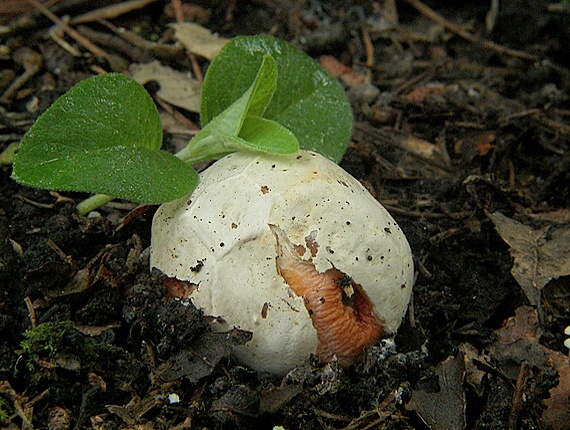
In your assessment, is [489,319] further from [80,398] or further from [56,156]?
A: [56,156]

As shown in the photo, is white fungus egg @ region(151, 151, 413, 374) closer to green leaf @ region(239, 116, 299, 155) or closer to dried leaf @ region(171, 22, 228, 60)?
green leaf @ region(239, 116, 299, 155)

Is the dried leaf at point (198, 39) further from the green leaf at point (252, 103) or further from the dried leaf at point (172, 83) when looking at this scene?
the green leaf at point (252, 103)

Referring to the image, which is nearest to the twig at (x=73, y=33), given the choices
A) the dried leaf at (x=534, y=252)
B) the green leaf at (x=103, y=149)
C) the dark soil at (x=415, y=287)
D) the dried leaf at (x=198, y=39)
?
the dark soil at (x=415, y=287)

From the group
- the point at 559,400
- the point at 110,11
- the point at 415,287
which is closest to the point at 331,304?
the point at 415,287

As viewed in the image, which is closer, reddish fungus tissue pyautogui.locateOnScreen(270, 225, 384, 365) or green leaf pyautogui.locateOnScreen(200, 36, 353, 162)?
reddish fungus tissue pyautogui.locateOnScreen(270, 225, 384, 365)

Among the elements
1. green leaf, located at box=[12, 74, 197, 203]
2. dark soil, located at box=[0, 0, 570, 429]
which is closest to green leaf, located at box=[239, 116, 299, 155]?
green leaf, located at box=[12, 74, 197, 203]

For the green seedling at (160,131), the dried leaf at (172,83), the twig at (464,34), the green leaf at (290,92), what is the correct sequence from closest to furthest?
the green seedling at (160,131) → the green leaf at (290,92) → the dried leaf at (172,83) → the twig at (464,34)

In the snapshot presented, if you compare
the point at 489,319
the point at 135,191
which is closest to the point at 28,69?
the point at 135,191
